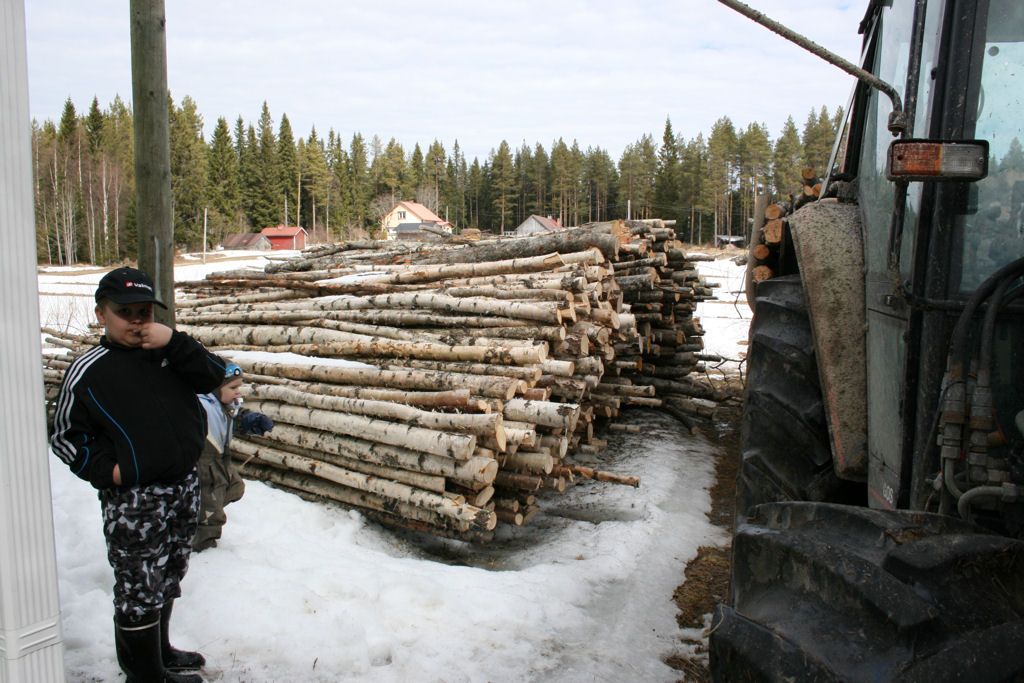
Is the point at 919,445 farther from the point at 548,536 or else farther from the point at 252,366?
the point at 252,366

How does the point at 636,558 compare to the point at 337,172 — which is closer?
the point at 636,558

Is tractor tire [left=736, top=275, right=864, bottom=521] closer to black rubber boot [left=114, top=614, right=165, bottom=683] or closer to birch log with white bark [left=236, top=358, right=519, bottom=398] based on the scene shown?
birch log with white bark [left=236, top=358, right=519, bottom=398]

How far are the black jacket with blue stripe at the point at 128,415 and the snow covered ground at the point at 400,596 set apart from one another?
1.11m

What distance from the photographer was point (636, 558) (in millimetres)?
4891

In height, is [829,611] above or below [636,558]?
above

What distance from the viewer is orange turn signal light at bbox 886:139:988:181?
1.70m

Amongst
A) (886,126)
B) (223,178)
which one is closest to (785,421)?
(886,126)

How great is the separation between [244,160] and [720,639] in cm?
8243

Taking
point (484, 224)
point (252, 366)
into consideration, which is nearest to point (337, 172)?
point (484, 224)

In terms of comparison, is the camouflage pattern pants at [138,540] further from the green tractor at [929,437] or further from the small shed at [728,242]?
the small shed at [728,242]

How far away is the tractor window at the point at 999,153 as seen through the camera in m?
1.85

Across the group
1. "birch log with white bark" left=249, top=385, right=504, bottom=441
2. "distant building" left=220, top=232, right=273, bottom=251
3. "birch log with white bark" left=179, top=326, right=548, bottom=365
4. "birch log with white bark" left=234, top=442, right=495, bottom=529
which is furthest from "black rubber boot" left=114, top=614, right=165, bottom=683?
"distant building" left=220, top=232, right=273, bottom=251

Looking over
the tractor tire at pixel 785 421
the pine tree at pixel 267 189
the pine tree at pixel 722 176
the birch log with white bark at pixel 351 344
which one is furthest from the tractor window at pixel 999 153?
the pine tree at pixel 267 189

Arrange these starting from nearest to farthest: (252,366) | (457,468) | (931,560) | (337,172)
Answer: (931,560), (457,468), (252,366), (337,172)
